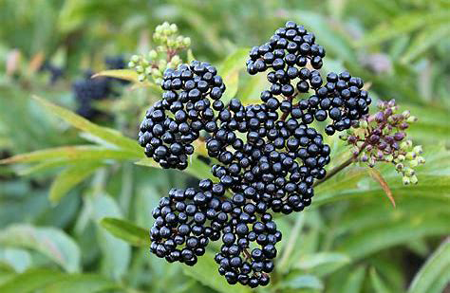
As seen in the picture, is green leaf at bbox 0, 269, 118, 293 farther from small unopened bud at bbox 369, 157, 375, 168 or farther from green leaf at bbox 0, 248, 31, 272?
small unopened bud at bbox 369, 157, 375, 168

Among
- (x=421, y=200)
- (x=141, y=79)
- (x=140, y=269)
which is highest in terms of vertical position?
(x=421, y=200)

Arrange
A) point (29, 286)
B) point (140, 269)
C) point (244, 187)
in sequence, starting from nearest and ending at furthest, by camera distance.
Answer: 1. point (244, 187)
2. point (29, 286)
3. point (140, 269)

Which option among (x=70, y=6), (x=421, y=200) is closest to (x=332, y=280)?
(x=421, y=200)

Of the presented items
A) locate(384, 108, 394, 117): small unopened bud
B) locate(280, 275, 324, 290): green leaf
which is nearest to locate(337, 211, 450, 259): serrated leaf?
locate(280, 275, 324, 290): green leaf

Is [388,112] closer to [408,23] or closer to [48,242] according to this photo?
[408,23]

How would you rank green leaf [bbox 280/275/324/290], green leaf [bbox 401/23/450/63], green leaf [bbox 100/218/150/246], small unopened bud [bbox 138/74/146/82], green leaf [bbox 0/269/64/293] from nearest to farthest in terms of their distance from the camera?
small unopened bud [bbox 138/74/146/82]
green leaf [bbox 100/218/150/246]
green leaf [bbox 280/275/324/290]
green leaf [bbox 0/269/64/293]
green leaf [bbox 401/23/450/63]

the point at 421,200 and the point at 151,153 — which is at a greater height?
the point at 421,200

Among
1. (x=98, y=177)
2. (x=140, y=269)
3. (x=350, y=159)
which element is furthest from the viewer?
(x=98, y=177)

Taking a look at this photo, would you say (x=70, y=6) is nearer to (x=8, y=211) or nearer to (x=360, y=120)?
(x=8, y=211)
